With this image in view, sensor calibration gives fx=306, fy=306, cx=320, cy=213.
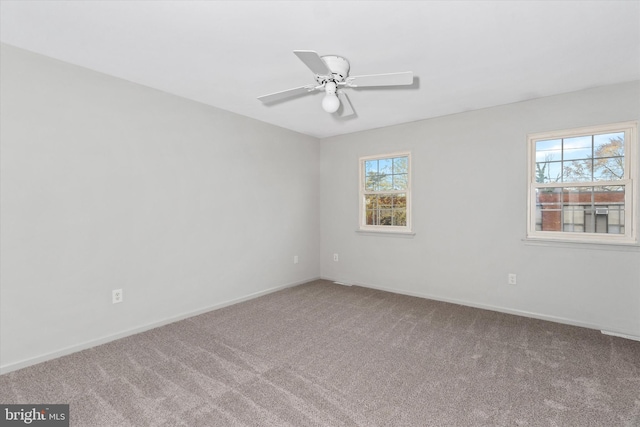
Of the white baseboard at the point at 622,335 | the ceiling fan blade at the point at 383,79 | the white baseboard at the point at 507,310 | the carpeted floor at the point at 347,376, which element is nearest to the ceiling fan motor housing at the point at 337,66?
the ceiling fan blade at the point at 383,79

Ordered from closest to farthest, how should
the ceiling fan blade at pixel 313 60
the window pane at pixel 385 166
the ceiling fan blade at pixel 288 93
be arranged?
the ceiling fan blade at pixel 313 60
the ceiling fan blade at pixel 288 93
the window pane at pixel 385 166

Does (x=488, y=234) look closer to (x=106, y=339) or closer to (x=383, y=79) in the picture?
(x=383, y=79)

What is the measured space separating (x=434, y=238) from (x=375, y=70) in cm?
234

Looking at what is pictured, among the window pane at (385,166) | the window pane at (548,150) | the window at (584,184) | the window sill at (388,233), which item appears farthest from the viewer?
the window pane at (385,166)

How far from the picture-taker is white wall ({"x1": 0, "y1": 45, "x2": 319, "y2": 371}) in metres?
2.30

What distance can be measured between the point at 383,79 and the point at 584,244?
2725 millimetres

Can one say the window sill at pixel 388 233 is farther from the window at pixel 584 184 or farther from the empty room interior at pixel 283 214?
the window at pixel 584 184

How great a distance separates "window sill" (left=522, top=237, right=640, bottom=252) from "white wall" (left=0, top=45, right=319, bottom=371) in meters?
3.22

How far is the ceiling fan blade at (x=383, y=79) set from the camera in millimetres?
2053

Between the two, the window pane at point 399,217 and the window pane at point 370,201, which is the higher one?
the window pane at point 370,201

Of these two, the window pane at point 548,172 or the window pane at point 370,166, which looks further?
the window pane at point 370,166

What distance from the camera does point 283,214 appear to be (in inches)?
178

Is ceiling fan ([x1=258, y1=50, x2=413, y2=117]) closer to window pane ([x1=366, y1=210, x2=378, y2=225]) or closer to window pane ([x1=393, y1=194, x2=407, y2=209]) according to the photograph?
window pane ([x1=393, y1=194, x2=407, y2=209])

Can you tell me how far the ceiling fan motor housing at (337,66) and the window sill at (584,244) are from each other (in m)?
2.70
